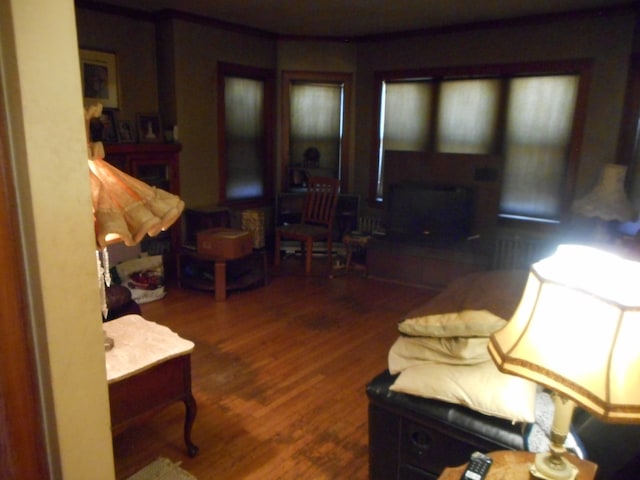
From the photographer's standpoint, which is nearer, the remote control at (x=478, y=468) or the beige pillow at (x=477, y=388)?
the remote control at (x=478, y=468)

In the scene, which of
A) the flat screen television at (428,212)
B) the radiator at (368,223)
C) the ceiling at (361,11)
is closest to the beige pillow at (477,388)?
the flat screen television at (428,212)

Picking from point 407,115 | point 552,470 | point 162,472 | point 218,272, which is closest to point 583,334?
point 552,470

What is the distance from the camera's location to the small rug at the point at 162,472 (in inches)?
90.1

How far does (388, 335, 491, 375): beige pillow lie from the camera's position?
6.08 ft

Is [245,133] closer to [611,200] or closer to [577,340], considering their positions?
[611,200]

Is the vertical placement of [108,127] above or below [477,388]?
above

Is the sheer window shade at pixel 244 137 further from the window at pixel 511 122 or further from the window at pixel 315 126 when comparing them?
the window at pixel 511 122

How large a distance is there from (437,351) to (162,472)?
142cm

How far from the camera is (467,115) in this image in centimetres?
531

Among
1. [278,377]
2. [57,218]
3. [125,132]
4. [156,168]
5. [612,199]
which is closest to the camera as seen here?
[57,218]

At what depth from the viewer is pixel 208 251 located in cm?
453

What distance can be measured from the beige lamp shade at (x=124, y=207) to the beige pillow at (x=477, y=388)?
3.63 ft

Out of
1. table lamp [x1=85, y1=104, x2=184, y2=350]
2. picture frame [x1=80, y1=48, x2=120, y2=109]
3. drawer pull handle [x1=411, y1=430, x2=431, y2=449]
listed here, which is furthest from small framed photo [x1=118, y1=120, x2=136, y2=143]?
drawer pull handle [x1=411, y1=430, x2=431, y2=449]

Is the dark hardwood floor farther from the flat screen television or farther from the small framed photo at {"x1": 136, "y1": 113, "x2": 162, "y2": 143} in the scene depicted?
the small framed photo at {"x1": 136, "y1": 113, "x2": 162, "y2": 143}
